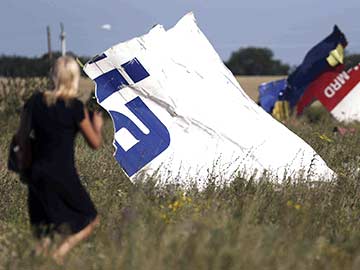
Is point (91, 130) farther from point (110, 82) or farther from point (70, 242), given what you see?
point (110, 82)

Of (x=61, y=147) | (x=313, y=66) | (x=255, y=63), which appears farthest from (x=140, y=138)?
(x=255, y=63)

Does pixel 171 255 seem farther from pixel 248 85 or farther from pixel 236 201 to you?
pixel 248 85

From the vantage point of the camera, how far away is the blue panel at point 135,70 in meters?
9.88

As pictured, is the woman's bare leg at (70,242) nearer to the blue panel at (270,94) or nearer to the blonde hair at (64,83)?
the blonde hair at (64,83)

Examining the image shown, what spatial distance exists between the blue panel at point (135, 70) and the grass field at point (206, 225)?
3.28ft

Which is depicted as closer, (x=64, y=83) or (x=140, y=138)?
(x=64, y=83)

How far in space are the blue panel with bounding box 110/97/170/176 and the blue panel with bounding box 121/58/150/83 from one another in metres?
0.22

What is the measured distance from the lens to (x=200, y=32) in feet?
35.6

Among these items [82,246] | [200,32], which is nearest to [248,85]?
[200,32]

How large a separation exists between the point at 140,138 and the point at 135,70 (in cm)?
79

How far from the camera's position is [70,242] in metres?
6.20

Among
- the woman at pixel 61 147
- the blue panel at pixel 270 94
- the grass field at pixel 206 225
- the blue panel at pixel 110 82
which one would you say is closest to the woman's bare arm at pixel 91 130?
the woman at pixel 61 147

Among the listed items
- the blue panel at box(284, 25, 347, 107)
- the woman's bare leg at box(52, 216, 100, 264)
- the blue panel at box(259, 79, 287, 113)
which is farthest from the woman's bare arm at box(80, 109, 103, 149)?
the blue panel at box(259, 79, 287, 113)

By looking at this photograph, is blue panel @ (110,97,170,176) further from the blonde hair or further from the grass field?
the blonde hair
